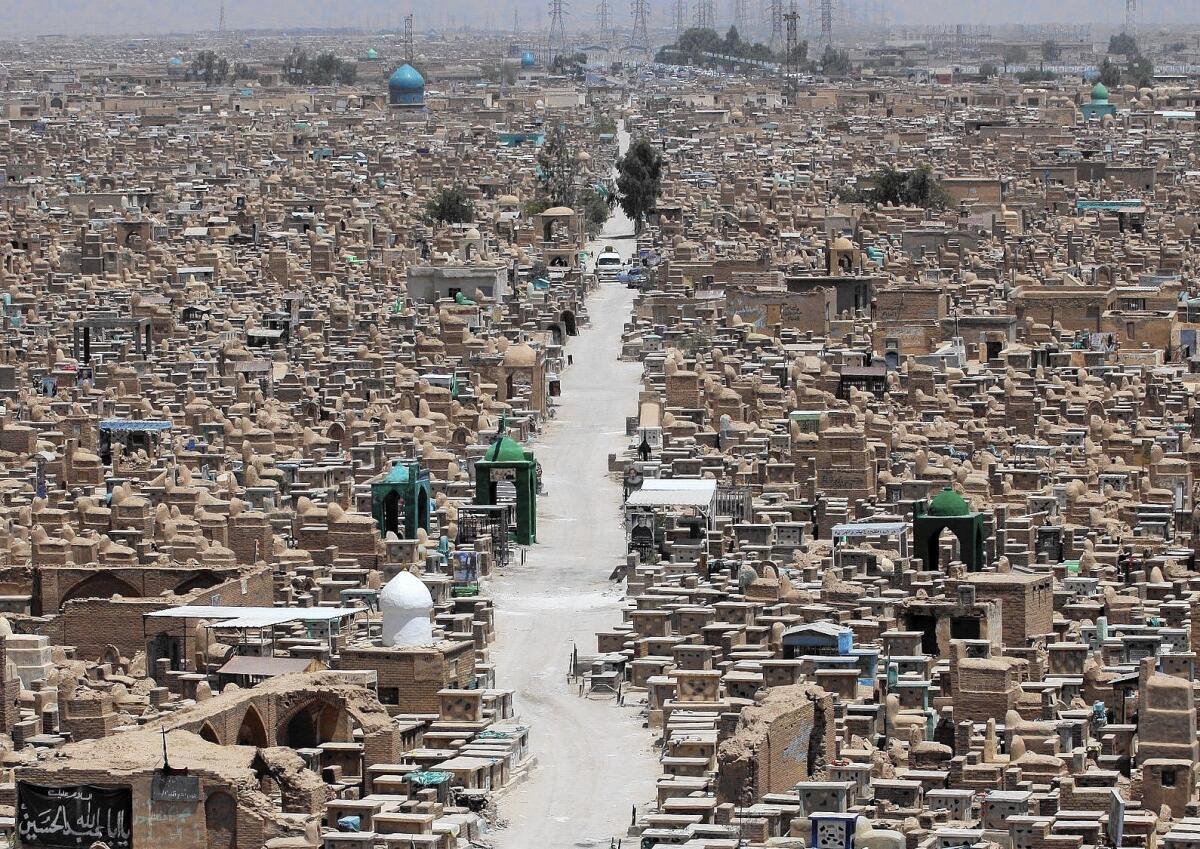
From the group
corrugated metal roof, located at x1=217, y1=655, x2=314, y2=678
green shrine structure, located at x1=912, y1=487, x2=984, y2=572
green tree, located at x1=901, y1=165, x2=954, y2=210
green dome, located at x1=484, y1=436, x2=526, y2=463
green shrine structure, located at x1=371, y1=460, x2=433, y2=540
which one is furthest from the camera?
green tree, located at x1=901, y1=165, x2=954, y2=210

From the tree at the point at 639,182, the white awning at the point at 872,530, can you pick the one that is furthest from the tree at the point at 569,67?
the white awning at the point at 872,530

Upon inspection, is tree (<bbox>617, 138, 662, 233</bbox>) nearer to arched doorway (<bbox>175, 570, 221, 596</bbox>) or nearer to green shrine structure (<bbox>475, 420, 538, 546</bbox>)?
green shrine structure (<bbox>475, 420, 538, 546</bbox>)

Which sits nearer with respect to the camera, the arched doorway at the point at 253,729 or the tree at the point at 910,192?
the arched doorway at the point at 253,729

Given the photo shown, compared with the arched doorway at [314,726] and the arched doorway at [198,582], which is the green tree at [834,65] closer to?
the arched doorway at [198,582]

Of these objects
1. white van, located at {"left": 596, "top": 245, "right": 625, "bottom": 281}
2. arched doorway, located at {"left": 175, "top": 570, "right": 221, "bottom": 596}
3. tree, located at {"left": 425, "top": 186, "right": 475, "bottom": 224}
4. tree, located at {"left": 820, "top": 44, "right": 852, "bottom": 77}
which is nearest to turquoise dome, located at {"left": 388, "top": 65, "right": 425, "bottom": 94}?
tree, located at {"left": 820, "top": 44, "right": 852, "bottom": 77}

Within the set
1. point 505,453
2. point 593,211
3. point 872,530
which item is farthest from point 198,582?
point 593,211

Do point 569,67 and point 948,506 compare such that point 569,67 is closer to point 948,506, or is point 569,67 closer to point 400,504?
point 400,504

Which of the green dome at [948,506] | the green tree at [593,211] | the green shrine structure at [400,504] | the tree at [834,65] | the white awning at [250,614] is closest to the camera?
the white awning at [250,614]
